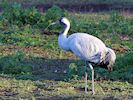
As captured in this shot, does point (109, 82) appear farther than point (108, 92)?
Yes

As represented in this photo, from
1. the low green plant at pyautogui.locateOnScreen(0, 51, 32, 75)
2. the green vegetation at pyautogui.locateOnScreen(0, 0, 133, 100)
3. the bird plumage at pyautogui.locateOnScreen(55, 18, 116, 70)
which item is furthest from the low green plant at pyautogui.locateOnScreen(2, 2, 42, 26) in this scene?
the bird plumage at pyautogui.locateOnScreen(55, 18, 116, 70)

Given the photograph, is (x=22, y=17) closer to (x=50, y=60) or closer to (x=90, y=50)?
(x=50, y=60)

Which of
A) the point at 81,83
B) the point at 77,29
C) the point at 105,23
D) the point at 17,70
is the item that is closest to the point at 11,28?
the point at 77,29

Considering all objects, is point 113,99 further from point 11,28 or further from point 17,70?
point 11,28

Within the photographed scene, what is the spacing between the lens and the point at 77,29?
51.4 ft

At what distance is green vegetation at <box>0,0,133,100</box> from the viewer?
365 inches

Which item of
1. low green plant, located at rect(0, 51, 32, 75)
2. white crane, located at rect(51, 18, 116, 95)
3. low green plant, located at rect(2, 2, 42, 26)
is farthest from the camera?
low green plant, located at rect(2, 2, 42, 26)

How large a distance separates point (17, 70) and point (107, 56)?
233 centimetres

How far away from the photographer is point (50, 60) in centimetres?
1214

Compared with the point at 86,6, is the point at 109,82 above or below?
below

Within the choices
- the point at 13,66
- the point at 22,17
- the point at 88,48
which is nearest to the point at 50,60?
the point at 13,66

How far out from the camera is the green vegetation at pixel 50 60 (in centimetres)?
928

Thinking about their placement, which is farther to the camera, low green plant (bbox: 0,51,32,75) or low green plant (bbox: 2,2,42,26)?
low green plant (bbox: 2,2,42,26)

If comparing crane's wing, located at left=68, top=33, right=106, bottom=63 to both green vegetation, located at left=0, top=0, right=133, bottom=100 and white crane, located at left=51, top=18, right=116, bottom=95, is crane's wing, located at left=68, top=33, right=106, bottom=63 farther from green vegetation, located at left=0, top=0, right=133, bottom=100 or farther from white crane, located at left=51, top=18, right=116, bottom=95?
green vegetation, located at left=0, top=0, right=133, bottom=100
